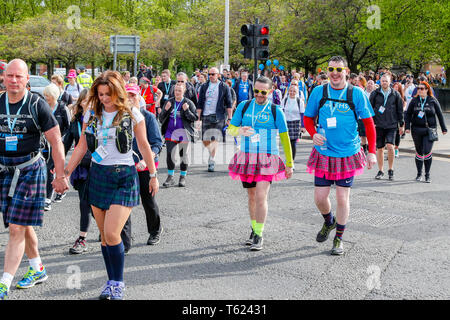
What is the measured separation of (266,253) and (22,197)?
2.44 metres

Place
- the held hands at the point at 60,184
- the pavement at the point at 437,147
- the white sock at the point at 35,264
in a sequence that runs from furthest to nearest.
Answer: the pavement at the point at 437,147 → the white sock at the point at 35,264 → the held hands at the point at 60,184

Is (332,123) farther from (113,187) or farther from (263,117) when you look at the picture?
(113,187)

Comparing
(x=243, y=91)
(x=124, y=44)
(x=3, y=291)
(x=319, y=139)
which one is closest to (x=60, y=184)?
(x=3, y=291)

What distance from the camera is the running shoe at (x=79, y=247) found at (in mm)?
5445

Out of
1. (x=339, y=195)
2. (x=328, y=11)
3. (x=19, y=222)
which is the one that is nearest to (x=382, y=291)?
(x=339, y=195)

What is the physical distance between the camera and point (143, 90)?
14797mm

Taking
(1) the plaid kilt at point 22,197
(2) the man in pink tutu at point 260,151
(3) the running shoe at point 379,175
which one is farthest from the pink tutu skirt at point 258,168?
(3) the running shoe at point 379,175

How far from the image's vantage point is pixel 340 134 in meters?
5.48

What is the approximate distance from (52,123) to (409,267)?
3.42m

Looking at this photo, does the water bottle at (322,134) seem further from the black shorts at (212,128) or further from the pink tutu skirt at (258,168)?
the black shorts at (212,128)

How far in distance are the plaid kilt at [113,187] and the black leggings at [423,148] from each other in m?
7.07

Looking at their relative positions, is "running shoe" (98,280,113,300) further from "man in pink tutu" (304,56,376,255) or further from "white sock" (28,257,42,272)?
"man in pink tutu" (304,56,376,255)

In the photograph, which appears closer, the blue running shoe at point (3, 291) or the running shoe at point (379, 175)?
the blue running shoe at point (3, 291)
